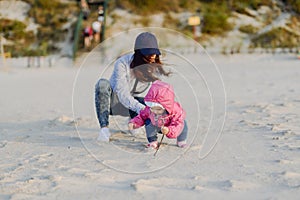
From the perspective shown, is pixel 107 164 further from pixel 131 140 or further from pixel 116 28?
pixel 116 28

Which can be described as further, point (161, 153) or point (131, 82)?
point (131, 82)

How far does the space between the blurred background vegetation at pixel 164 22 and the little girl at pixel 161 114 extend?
43.5 feet

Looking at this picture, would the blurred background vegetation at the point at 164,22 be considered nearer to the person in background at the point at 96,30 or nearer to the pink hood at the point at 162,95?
the person in background at the point at 96,30

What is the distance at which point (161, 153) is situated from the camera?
135 inches

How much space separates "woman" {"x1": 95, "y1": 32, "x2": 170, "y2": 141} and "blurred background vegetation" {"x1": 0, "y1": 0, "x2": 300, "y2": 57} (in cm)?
1282

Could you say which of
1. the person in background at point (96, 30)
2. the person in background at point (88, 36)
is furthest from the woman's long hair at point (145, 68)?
the person in background at point (96, 30)

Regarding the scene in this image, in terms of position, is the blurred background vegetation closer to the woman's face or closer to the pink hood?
Answer: the woman's face

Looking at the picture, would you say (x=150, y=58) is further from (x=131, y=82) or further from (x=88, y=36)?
(x=88, y=36)

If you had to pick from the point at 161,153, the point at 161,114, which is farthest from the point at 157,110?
the point at 161,153

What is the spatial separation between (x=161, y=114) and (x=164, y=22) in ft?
50.3

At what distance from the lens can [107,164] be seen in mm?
3182

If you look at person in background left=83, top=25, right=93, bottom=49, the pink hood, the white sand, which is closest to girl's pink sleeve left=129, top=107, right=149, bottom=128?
the pink hood

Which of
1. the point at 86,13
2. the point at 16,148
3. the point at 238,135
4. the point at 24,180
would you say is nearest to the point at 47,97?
the point at 16,148

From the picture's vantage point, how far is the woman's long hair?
3.48 metres
